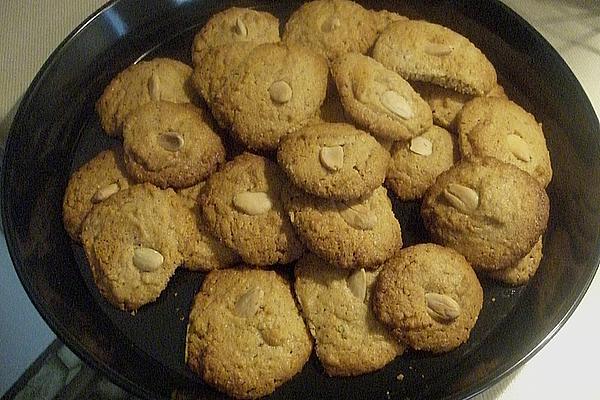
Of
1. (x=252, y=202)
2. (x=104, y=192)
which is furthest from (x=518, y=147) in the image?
(x=104, y=192)

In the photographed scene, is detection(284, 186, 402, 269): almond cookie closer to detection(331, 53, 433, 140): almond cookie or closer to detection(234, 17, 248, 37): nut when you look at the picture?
detection(331, 53, 433, 140): almond cookie

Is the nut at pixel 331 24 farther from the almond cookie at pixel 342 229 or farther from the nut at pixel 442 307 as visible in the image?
the nut at pixel 442 307

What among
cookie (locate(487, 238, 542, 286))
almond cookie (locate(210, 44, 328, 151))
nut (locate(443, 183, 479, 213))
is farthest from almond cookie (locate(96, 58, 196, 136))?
cookie (locate(487, 238, 542, 286))

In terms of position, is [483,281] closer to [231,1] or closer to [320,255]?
[320,255]

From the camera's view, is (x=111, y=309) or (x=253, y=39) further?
(x=253, y=39)

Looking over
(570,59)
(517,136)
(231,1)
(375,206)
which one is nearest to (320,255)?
(375,206)

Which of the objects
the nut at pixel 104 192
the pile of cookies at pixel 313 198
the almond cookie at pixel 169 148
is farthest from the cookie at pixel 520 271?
the nut at pixel 104 192
